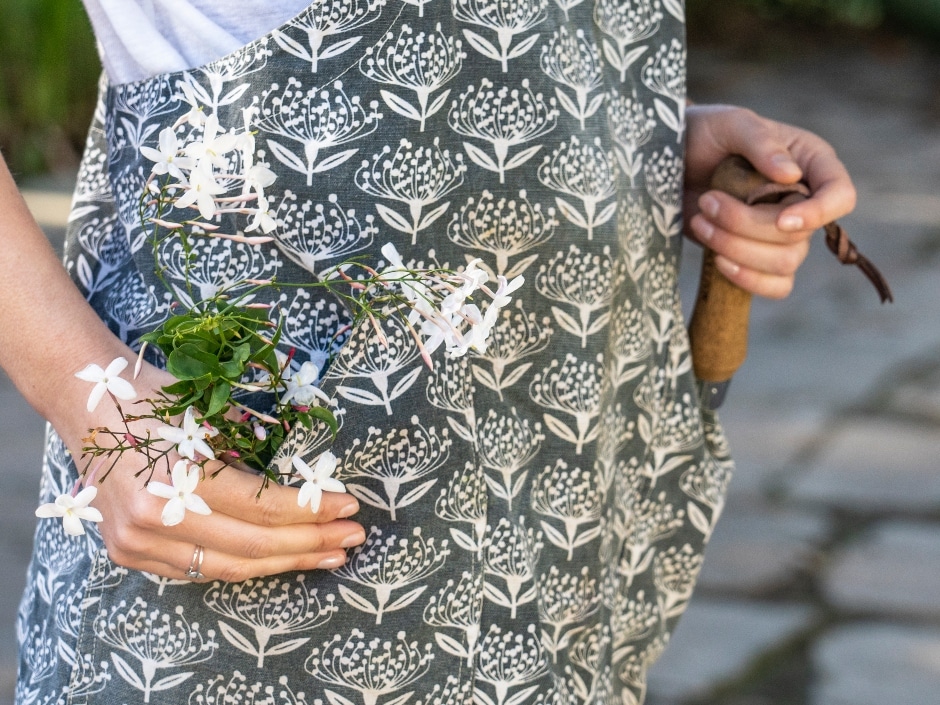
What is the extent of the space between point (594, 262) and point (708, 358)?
0.33 m

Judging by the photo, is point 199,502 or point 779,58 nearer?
point 199,502

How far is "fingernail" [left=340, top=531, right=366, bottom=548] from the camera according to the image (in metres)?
0.80

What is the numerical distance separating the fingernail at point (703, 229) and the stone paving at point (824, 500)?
1275mm

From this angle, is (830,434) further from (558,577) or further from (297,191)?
(297,191)

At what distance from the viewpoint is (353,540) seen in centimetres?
80

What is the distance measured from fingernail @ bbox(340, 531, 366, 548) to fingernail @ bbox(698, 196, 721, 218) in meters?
0.56

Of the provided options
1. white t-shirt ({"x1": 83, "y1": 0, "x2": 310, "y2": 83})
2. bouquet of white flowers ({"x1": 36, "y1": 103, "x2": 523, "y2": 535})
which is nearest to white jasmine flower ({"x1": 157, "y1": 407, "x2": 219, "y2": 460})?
bouquet of white flowers ({"x1": 36, "y1": 103, "x2": 523, "y2": 535})

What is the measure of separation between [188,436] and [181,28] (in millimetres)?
353

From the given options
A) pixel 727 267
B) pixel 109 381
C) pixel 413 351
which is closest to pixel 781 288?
pixel 727 267

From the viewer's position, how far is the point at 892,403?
10.8 feet

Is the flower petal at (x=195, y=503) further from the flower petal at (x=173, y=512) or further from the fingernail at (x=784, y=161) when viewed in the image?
the fingernail at (x=784, y=161)

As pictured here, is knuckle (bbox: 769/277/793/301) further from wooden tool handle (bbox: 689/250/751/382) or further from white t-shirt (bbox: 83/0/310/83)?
white t-shirt (bbox: 83/0/310/83)

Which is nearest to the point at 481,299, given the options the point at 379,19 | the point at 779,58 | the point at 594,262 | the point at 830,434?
the point at 594,262

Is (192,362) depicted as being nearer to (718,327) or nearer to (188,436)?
(188,436)
